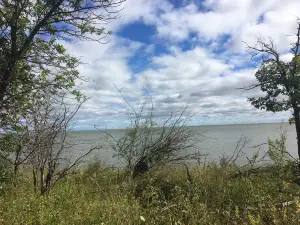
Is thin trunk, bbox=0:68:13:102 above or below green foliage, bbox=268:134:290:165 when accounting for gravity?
above

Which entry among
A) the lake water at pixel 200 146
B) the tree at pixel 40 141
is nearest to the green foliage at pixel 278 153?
the lake water at pixel 200 146

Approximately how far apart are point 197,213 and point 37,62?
5451 millimetres

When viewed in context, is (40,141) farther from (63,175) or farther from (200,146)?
(200,146)

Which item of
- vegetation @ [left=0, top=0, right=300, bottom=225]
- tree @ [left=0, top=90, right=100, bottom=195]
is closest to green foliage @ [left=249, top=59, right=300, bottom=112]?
vegetation @ [left=0, top=0, right=300, bottom=225]

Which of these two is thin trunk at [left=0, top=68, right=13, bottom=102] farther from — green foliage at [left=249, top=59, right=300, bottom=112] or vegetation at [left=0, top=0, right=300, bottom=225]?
green foliage at [left=249, top=59, right=300, bottom=112]

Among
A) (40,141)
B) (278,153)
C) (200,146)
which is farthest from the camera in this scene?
(200,146)

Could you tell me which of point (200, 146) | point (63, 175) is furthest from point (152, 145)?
point (200, 146)

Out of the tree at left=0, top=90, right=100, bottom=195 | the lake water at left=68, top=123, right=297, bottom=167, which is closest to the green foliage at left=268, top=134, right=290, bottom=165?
the lake water at left=68, top=123, right=297, bottom=167

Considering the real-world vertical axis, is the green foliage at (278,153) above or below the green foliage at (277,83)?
below

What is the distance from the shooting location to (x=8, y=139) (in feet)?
23.3

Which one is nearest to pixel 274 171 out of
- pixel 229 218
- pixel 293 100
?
pixel 293 100

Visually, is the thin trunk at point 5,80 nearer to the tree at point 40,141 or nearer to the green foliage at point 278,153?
the tree at point 40,141

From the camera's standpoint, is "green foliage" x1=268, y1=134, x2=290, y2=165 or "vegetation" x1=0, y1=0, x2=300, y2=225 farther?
"green foliage" x1=268, y1=134, x2=290, y2=165

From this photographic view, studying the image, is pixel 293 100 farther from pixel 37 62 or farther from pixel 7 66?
pixel 7 66
